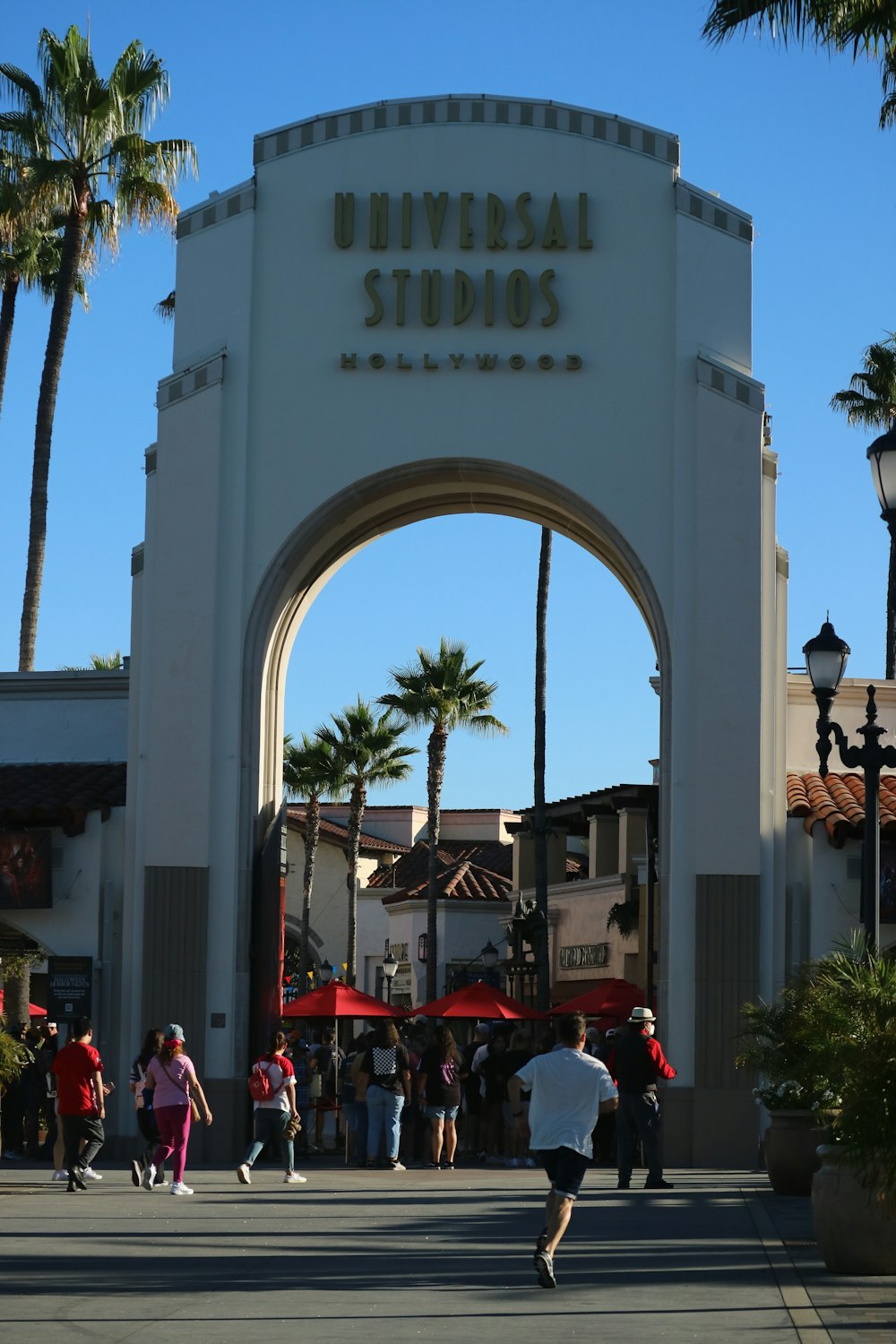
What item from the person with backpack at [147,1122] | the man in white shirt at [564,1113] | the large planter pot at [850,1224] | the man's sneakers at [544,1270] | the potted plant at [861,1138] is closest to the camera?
the potted plant at [861,1138]

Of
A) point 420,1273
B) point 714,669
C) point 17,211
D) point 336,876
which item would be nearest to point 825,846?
point 714,669

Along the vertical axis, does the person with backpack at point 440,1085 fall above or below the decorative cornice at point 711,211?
below

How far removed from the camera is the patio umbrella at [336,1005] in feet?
88.6

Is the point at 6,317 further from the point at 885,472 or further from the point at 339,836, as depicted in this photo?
the point at 885,472

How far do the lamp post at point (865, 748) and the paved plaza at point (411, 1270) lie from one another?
275 centimetres

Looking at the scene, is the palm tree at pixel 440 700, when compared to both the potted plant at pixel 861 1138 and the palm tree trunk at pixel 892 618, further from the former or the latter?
the potted plant at pixel 861 1138

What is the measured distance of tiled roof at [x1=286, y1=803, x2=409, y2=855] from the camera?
68.8 m

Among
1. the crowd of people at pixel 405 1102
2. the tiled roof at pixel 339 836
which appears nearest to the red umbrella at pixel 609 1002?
the crowd of people at pixel 405 1102

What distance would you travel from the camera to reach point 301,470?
2434 centimetres

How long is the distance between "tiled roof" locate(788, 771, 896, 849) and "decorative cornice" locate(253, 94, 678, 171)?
8.15 meters

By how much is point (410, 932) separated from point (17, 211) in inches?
1211

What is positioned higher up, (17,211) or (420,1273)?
(17,211)

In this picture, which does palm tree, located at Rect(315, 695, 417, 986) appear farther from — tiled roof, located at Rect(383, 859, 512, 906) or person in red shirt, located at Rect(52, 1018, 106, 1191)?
person in red shirt, located at Rect(52, 1018, 106, 1191)

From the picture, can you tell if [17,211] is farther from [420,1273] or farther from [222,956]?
[420,1273]
